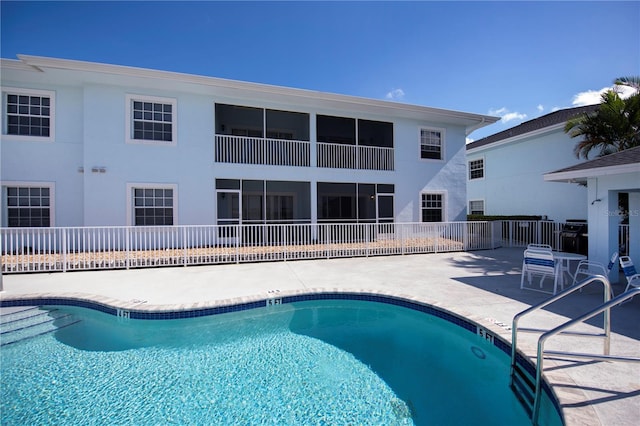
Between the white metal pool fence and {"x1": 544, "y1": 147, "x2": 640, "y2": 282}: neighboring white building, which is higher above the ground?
{"x1": 544, "y1": 147, "x2": 640, "y2": 282}: neighboring white building

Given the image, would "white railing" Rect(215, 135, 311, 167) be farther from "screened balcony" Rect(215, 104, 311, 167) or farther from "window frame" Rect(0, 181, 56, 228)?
"window frame" Rect(0, 181, 56, 228)

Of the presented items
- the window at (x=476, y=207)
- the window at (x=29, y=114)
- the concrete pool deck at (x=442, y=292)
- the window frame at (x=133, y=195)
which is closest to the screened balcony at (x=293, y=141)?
the window frame at (x=133, y=195)

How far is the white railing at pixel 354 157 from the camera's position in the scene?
12805 mm

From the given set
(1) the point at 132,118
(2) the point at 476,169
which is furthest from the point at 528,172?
(1) the point at 132,118

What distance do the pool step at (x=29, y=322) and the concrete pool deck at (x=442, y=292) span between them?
0.43m

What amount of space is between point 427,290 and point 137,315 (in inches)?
219

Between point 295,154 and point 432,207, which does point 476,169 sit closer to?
point 432,207

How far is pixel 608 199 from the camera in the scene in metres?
6.55

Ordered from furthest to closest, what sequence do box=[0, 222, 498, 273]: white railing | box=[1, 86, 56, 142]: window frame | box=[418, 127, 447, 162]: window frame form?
1. box=[418, 127, 447, 162]: window frame
2. box=[1, 86, 56, 142]: window frame
3. box=[0, 222, 498, 273]: white railing

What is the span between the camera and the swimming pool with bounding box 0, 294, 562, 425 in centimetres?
305

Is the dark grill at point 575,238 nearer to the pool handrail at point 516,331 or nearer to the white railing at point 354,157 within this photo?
the white railing at point 354,157

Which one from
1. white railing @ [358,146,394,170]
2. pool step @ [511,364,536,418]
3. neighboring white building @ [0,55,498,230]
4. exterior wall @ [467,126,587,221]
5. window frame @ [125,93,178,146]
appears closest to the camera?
pool step @ [511,364,536,418]

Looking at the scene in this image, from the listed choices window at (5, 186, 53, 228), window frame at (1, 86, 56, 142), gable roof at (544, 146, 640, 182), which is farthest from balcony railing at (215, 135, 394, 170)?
gable roof at (544, 146, 640, 182)

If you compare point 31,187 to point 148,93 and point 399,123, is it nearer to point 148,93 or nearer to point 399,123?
point 148,93
